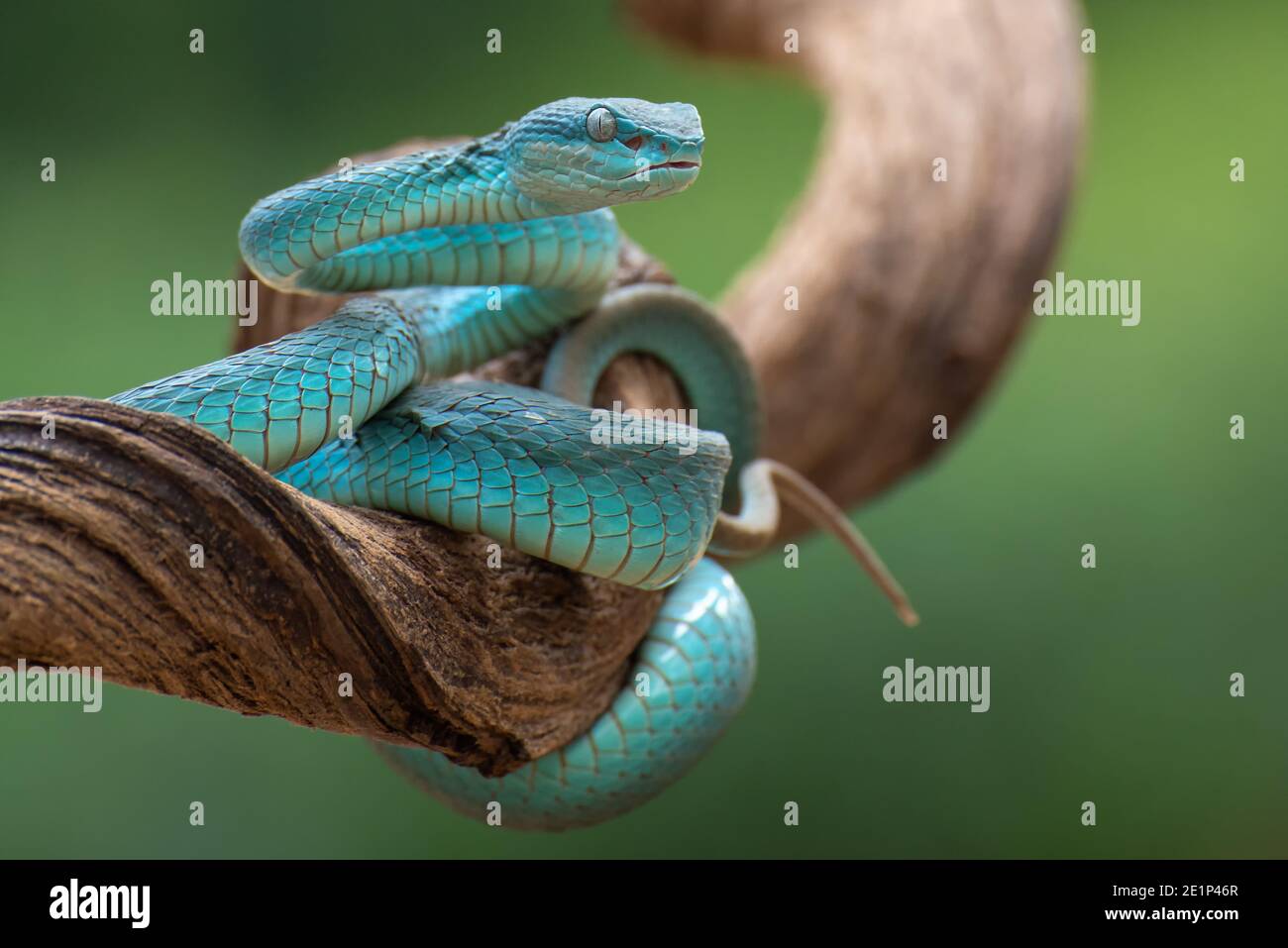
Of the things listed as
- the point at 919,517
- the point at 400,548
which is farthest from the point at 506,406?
the point at 919,517

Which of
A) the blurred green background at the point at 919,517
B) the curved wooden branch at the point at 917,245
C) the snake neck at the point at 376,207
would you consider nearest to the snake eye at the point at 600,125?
the snake neck at the point at 376,207

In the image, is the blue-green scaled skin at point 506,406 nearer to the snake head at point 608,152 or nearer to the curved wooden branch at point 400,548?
the snake head at point 608,152

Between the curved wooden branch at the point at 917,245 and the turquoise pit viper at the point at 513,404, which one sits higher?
the curved wooden branch at the point at 917,245

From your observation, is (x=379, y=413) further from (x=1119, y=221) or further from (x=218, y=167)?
(x=1119, y=221)

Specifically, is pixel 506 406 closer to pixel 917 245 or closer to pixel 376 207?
pixel 376 207

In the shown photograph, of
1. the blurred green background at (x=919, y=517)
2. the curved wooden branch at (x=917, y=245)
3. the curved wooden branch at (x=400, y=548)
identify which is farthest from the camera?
the blurred green background at (x=919, y=517)

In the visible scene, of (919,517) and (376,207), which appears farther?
(919,517)
